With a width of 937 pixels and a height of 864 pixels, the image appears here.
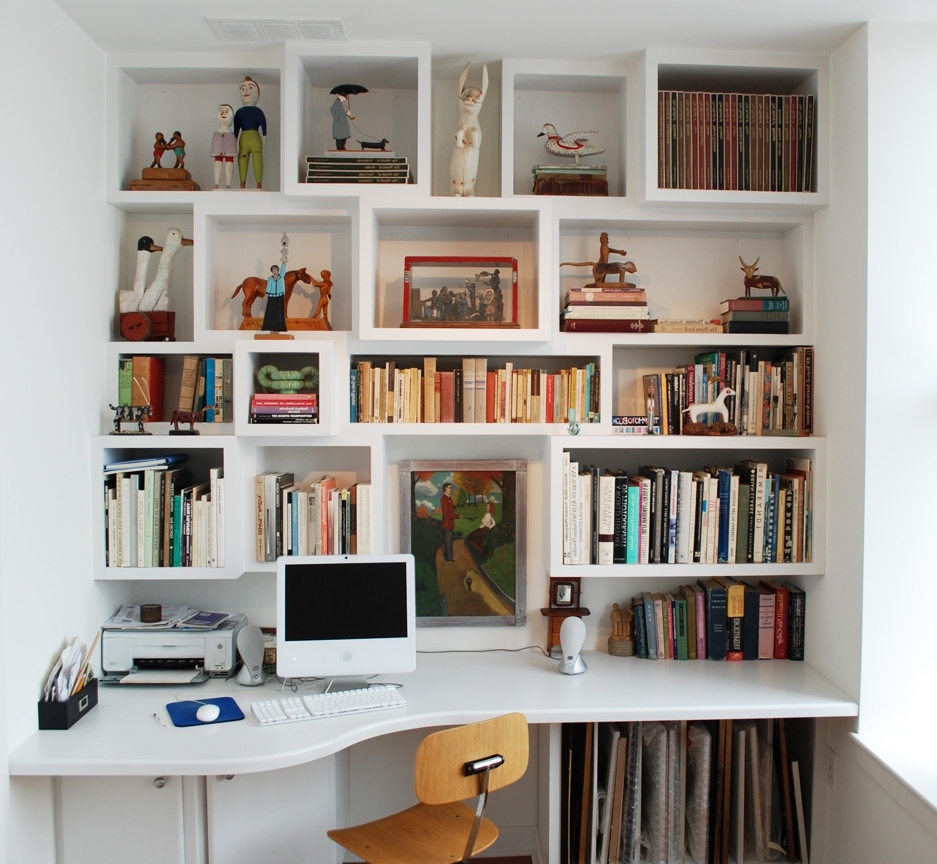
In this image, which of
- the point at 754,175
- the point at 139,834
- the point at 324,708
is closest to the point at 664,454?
the point at 754,175

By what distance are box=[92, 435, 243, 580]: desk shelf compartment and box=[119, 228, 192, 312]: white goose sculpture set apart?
0.45 m

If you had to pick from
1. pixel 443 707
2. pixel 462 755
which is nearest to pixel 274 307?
pixel 443 707

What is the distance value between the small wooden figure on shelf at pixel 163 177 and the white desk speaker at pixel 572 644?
1.86 meters

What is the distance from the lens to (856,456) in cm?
237

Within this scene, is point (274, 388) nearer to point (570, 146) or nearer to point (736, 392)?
point (570, 146)

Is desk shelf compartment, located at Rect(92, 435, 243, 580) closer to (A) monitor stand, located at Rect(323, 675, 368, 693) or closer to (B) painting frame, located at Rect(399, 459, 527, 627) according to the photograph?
(A) monitor stand, located at Rect(323, 675, 368, 693)

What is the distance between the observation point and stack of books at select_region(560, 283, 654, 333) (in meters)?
2.65

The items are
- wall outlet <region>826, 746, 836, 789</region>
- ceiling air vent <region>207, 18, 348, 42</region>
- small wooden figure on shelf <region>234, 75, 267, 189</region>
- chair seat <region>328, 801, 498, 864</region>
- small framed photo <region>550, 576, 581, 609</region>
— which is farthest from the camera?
small framed photo <region>550, 576, 581, 609</region>

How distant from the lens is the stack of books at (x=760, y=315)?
2.68 m

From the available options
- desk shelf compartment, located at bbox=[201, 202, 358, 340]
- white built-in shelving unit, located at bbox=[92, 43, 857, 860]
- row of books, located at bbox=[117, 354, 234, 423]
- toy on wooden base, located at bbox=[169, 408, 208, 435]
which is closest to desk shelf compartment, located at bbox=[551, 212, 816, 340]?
white built-in shelving unit, located at bbox=[92, 43, 857, 860]

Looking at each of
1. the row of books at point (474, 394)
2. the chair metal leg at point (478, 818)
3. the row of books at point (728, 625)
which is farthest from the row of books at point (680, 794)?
the row of books at point (474, 394)

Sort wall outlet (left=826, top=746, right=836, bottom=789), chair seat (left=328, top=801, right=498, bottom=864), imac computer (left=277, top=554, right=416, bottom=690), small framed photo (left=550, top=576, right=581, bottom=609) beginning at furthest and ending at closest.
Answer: small framed photo (left=550, top=576, right=581, bottom=609) → wall outlet (left=826, top=746, right=836, bottom=789) → imac computer (left=277, top=554, right=416, bottom=690) → chair seat (left=328, top=801, right=498, bottom=864)

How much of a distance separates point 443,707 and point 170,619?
968 mm

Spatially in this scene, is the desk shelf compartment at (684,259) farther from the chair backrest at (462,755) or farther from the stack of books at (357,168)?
the chair backrest at (462,755)
